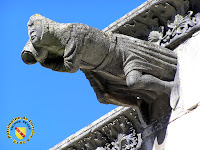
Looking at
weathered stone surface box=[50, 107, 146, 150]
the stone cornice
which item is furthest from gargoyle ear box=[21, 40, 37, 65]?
weathered stone surface box=[50, 107, 146, 150]

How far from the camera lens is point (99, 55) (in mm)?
8156

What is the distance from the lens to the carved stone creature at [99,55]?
26.2 ft

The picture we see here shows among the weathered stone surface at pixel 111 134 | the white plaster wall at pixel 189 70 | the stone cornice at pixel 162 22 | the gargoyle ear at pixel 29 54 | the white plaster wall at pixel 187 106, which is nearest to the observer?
the white plaster wall at pixel 187 106

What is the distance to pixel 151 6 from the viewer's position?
871 cm

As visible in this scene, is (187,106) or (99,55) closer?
(187,106)

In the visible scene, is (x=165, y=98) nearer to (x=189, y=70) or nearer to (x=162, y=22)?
(x=189, y=70)

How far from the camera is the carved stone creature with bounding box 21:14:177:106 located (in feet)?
26.2

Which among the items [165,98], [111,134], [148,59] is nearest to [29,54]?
[148,59]

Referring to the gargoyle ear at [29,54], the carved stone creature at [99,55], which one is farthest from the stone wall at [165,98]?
the gargoyle ear at [29,54]

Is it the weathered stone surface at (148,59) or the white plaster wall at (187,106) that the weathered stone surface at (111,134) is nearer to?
the weathered stone surface at (148,59)

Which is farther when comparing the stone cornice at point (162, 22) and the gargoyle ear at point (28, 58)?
the stone cornice at point (162, 22)

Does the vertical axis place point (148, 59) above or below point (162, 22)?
below

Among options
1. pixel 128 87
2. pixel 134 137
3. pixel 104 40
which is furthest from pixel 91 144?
pixel 104 40

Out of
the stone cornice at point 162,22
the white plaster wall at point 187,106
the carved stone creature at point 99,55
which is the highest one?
the stone cornice at point 162,22
